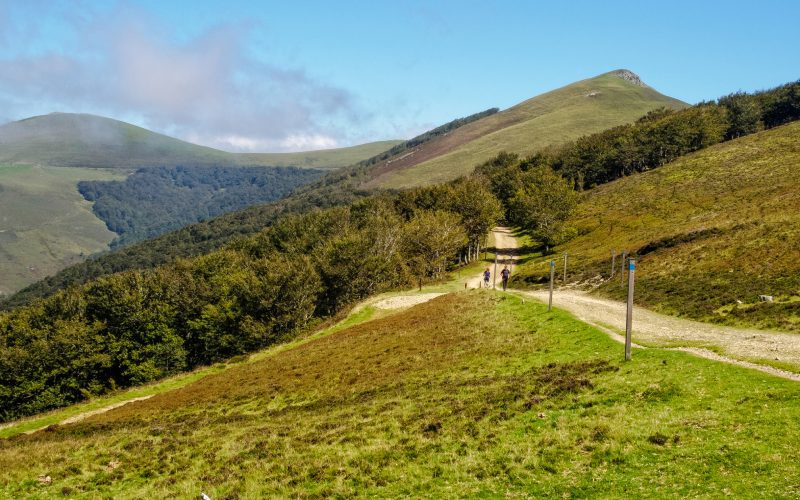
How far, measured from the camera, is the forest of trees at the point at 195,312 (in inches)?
3300

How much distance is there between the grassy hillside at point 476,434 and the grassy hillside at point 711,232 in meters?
14.3

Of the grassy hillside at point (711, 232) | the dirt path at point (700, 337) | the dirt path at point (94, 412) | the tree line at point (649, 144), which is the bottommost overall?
the dirt path at point (94, 412)

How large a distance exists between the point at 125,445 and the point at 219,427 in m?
4.69

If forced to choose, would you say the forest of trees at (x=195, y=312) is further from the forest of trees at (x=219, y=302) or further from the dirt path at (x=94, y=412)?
the dirt path at (x=94, y=412)

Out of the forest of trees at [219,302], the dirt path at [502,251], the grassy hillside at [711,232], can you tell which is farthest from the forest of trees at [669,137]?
the forest of trees at [219,302]

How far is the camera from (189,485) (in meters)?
20.1

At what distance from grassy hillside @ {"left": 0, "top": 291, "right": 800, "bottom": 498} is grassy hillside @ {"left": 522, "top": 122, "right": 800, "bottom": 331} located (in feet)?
47.0

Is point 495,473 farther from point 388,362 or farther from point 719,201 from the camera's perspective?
point 719,201

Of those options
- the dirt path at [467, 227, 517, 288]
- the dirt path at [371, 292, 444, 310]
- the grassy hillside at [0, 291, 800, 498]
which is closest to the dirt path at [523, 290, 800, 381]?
the grassy hillside at [0, 291, 800, 498]

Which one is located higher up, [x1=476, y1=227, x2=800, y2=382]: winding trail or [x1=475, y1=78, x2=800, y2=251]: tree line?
[x1=475, y1=78, x2=800, y2=251]: tree line

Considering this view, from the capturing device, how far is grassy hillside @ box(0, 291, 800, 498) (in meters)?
15.0

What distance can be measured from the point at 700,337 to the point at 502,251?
8196cm

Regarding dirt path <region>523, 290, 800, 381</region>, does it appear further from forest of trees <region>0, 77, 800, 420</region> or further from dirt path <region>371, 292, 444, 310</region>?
forest of trees <region>0, 77, 800, 420</region>

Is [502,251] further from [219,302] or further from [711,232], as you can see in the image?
[219,302]
